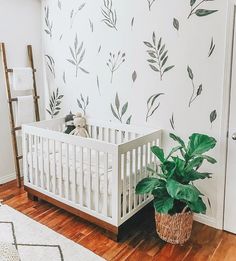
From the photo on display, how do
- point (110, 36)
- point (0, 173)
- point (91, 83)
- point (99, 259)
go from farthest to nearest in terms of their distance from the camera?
point (0, 173) < point (91, 83) < point (110, 36) < point (99, 259)

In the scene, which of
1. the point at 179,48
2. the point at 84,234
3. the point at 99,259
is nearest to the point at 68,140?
the point at 84,234

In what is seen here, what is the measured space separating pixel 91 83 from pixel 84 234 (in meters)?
1.60

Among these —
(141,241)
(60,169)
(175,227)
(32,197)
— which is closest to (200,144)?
(175,227)

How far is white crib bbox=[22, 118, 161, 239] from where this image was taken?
240 cm

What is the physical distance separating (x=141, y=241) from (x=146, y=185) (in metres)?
0.49

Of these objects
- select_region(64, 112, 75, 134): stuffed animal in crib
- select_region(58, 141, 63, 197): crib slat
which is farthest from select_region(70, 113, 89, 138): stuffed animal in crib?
select_region(58, 141, 63, 197): crib slat

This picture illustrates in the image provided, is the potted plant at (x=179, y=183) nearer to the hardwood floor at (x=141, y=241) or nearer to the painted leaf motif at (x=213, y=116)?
the hardwood floor at (x=141, y=241)

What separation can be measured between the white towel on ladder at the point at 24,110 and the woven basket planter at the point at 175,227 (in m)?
1.96

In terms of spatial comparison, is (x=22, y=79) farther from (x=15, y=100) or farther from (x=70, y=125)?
(x=70, y=125)

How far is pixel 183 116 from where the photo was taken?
2.69 m

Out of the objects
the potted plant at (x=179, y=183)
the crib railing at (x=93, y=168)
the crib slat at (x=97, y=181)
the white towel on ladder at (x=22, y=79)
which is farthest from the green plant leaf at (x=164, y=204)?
the white towel on ladder at (x=22, y=79)

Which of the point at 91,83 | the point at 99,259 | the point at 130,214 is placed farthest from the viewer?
the point at 91,83

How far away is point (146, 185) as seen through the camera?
7.82ft

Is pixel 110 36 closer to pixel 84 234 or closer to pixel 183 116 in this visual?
pixel 183 116
